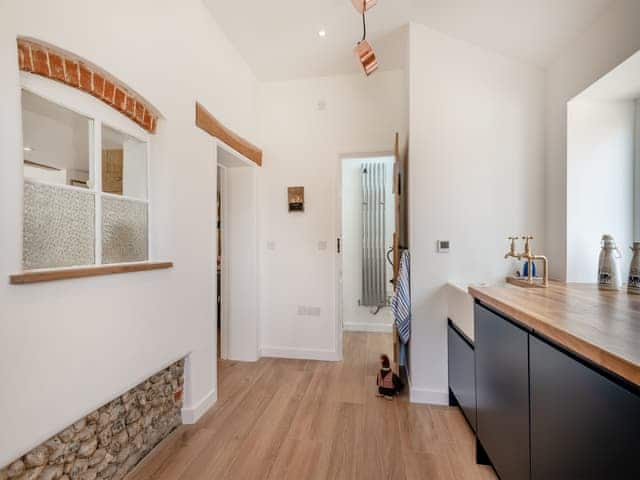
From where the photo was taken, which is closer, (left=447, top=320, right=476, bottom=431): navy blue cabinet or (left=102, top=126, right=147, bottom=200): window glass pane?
(left=102, top=126, right=147, bottom=200): window glass pane

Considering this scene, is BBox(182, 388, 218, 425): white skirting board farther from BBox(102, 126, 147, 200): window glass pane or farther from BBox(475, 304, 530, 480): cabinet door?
BBox(475, 304, 530, 480): cabinet door

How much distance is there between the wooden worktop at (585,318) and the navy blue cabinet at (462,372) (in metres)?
0.48

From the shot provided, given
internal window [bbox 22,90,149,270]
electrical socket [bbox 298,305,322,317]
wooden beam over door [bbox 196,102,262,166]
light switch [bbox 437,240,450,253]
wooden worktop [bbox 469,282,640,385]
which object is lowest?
electrical socket [bbox 298,305,322,317]

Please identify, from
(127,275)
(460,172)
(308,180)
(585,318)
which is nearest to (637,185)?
(460,172)

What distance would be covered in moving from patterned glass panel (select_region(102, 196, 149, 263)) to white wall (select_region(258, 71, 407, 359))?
1602 millimetres

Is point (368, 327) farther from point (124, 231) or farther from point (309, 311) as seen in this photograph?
point (124, 231)

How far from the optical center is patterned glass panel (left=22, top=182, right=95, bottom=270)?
45.2 inches

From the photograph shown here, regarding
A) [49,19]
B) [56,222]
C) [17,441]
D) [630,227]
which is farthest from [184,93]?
[630,227]

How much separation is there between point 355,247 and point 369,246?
21 centimetres

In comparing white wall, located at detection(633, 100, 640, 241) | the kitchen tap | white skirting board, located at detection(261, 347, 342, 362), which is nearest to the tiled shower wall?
white skirting board, located at detection(261, 347, 342, 362)

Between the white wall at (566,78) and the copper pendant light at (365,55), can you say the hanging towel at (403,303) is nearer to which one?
the white wall at (566,78)

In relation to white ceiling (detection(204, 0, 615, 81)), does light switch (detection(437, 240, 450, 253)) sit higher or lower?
lower

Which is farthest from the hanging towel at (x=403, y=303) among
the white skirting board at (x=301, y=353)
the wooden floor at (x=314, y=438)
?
the white skirting board at (x=301, y=353)

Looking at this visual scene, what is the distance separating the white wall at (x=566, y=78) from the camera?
1560 mm
